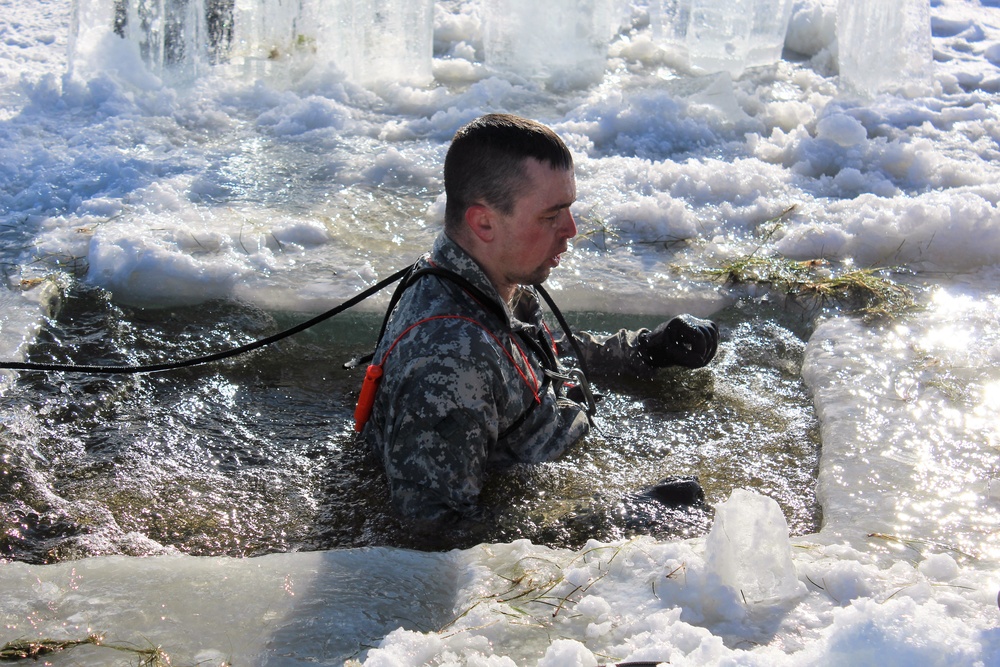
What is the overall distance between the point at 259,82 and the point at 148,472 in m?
4.79

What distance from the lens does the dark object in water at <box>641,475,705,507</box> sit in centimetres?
323

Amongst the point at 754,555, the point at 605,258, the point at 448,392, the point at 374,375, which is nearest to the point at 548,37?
the point at 605,258

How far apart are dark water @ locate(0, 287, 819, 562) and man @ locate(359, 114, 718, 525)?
20 centimetres

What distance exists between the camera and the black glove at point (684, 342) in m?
3.98

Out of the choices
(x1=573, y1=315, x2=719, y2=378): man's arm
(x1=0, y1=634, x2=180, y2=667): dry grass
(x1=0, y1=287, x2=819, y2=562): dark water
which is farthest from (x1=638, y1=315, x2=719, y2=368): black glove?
(x1=0, y1=634, x2=180, y2=667): dry grass

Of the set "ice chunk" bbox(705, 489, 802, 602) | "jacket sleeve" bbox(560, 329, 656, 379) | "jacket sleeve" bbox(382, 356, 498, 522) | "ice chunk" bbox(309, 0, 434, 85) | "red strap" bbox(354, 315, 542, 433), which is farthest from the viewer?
"ice chunk" bbox(309, 0, 434, 85)

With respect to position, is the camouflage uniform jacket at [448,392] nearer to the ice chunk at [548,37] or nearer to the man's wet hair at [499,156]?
the man's wet hair at [499,156]

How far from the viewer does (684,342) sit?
4027 mm

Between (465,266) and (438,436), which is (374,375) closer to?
(438,436)

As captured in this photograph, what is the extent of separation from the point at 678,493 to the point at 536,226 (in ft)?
3.33

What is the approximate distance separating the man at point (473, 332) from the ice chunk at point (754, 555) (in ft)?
3.04

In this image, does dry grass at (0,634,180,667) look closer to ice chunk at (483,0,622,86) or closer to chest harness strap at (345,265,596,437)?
chest harness strap at (345,265,596,437)

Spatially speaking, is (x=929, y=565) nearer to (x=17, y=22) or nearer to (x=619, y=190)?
(x=619, y=190)

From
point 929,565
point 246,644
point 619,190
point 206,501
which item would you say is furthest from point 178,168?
point 929,565
